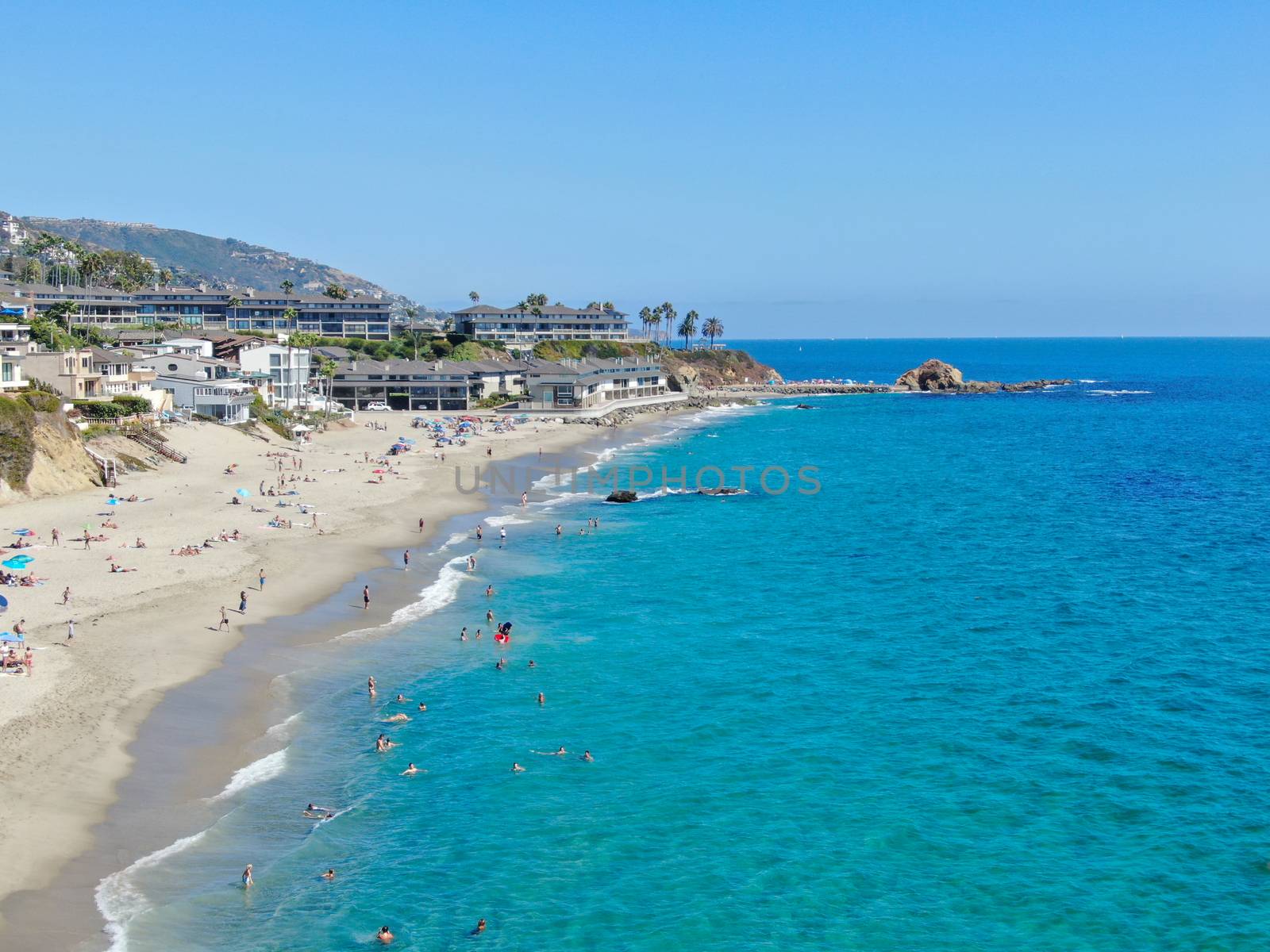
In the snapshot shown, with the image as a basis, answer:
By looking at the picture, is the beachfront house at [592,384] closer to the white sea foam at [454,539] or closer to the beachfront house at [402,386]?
the beachfront house at [402,386]

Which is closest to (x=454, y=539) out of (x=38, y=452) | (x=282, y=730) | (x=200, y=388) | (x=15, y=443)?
(x=38, y=452)

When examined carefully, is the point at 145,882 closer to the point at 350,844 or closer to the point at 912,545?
the point at 350,844

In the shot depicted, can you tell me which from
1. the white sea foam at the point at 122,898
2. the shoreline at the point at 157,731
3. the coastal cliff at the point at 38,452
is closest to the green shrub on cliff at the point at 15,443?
the coastal cliff at the point at 38,452

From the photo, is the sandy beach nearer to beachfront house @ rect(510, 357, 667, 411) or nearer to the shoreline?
the shoreline

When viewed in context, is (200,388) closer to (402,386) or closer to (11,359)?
(11,359)

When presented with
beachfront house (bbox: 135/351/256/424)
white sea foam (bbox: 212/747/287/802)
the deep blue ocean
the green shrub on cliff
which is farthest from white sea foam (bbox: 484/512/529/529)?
white sea foam (bbox: 212/747/287/802)
